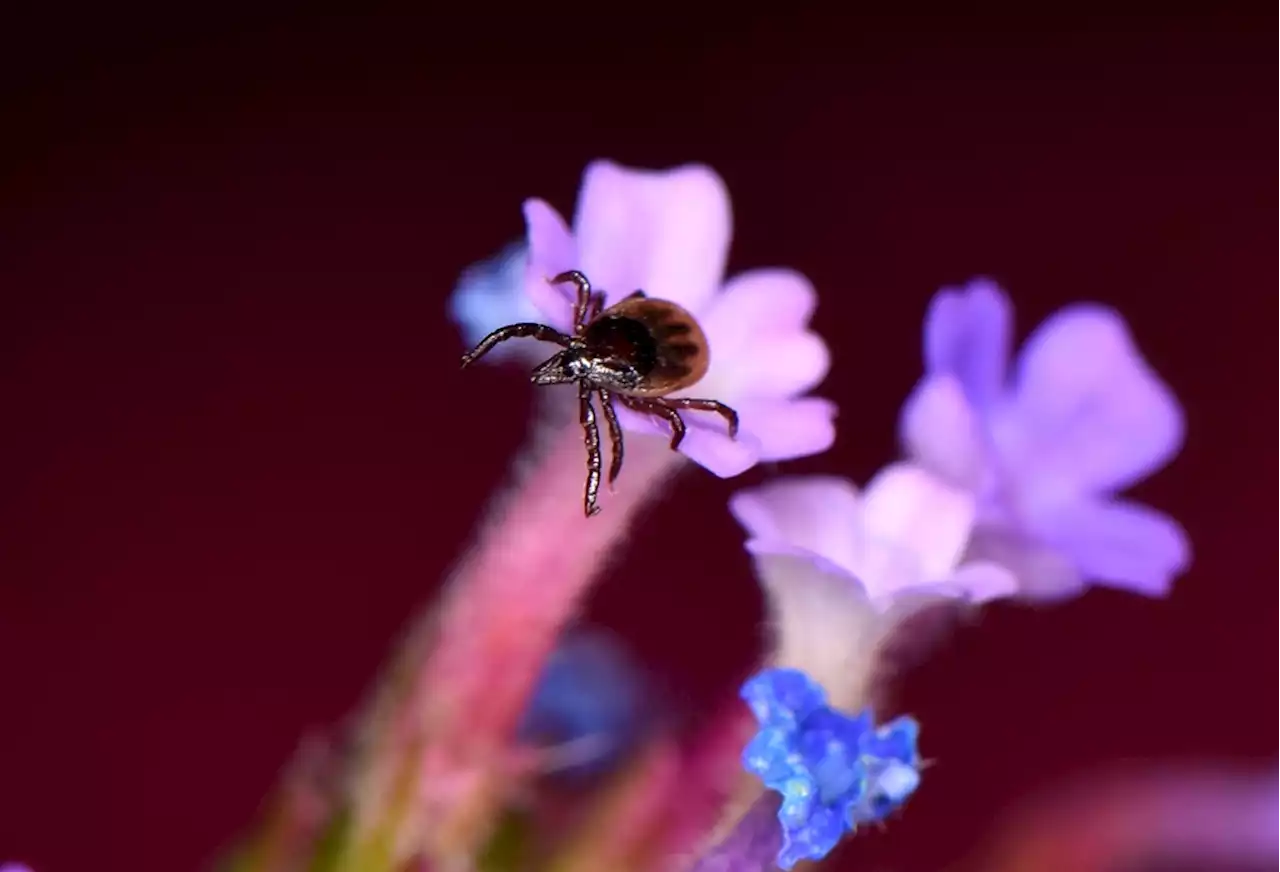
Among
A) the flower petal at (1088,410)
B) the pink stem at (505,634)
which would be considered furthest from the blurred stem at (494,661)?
the flower petal at (1088,410)

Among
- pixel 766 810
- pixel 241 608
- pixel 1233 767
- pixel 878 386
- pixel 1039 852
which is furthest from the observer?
pixel 878 386

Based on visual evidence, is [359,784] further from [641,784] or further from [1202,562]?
[1202,562]

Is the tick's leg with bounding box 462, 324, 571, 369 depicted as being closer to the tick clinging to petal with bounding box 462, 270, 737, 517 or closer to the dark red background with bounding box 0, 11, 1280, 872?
the tick clinging to petal with bounding box 462, 270, 737, 517

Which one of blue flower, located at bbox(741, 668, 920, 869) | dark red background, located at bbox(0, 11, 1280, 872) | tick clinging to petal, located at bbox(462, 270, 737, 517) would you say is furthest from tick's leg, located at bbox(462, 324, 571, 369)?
dark red background, located at bbox(0, 11, 1280, 872)

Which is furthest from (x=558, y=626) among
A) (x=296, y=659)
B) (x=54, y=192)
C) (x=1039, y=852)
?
(x=54, y=192)

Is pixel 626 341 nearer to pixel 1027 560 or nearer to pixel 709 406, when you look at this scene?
pixel 709 406

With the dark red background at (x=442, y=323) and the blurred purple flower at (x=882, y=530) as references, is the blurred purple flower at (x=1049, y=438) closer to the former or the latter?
the blurred purple flower at (x=882, y=530)
